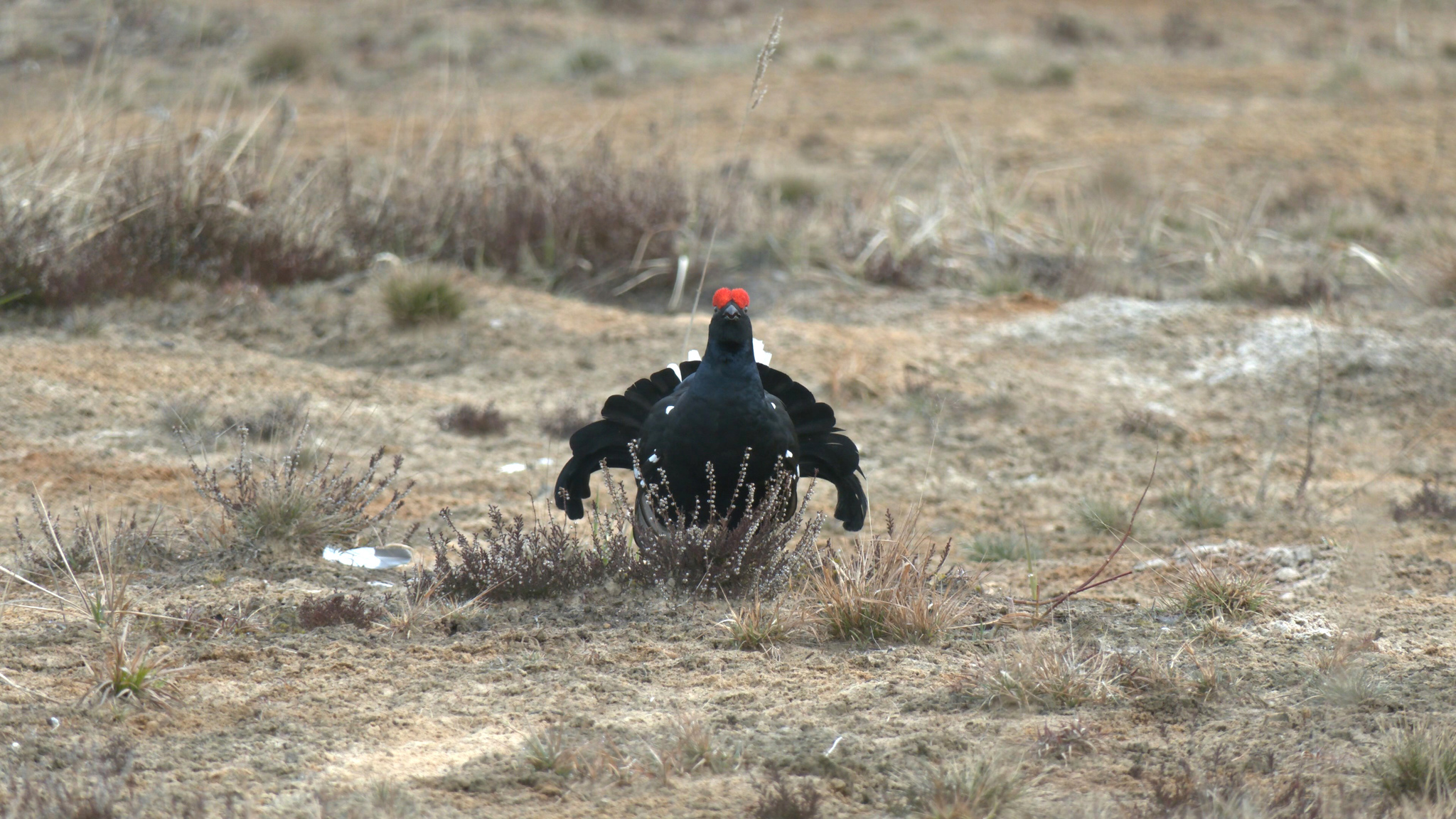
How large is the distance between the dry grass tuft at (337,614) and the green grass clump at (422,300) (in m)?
3.87

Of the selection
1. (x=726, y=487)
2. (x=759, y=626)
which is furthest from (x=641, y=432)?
(x=759, y=626)

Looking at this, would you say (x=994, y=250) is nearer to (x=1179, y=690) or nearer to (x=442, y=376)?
(x=442, y=376)

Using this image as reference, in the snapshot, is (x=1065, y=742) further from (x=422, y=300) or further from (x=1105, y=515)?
(x=422, y=300)

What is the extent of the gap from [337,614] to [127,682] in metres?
0.74

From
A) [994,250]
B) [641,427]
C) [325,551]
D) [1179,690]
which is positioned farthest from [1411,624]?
[994,250]

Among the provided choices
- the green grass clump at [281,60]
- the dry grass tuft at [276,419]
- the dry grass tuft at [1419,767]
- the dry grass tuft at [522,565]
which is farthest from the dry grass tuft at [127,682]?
the green grass clump at [281,60]

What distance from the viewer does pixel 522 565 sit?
4.26 metres

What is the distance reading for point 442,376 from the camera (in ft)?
24.4

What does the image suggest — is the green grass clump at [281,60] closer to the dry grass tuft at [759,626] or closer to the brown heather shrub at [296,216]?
the brown heather shrub at [296,216]

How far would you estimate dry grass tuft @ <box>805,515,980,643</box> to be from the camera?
405 centimetres

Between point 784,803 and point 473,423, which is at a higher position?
point 784,803

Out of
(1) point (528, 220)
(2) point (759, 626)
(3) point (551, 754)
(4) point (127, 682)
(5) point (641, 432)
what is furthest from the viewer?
(1) point (528, 220)

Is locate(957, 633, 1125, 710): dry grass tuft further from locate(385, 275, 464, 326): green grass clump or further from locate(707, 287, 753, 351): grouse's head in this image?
locate(385, 275, 464, 326): green grass clump

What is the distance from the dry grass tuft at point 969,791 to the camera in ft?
9.60
